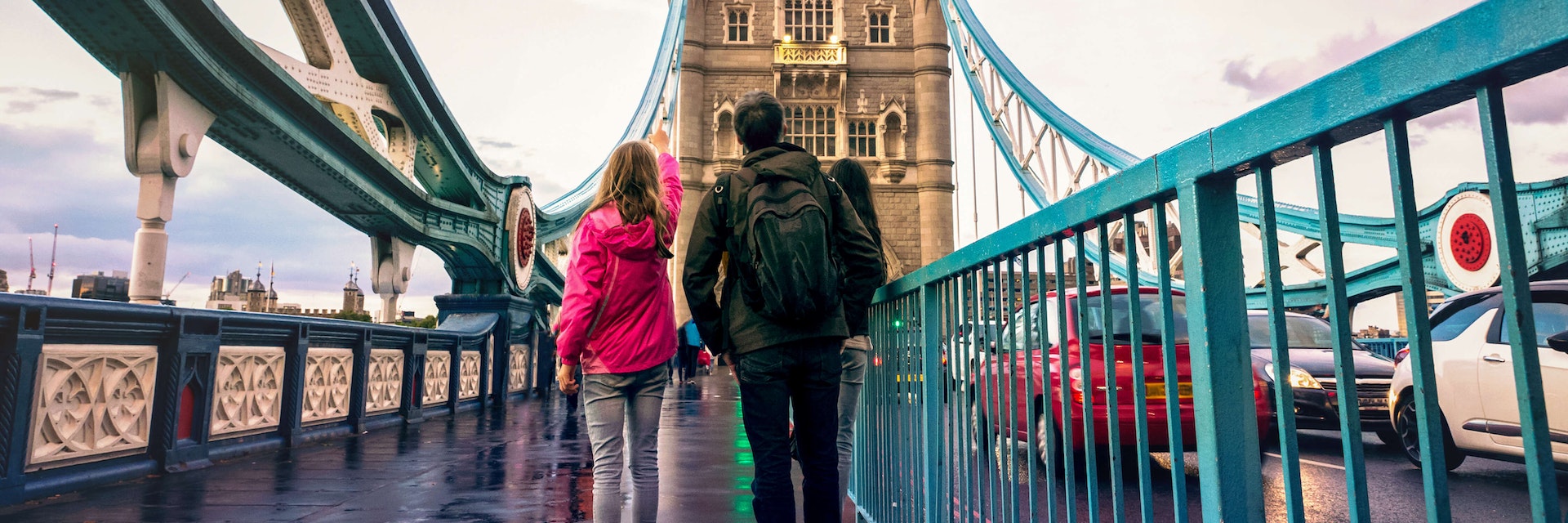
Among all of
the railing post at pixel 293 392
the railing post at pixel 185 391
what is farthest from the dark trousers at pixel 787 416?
the railing post at pixel 293 392

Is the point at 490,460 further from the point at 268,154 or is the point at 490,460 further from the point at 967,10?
the point at 967,10

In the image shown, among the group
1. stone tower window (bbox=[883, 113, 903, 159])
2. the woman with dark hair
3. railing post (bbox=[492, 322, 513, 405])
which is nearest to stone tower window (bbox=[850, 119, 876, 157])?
stone tower window (bbox=[883, 113, 903, 159])

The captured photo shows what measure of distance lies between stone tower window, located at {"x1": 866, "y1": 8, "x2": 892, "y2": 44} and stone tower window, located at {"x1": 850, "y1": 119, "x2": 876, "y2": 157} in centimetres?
325

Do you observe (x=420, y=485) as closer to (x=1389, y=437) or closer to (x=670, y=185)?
(x=670, y=185)

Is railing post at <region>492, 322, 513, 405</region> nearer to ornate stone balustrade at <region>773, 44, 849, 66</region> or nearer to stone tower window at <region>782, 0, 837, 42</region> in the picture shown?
ornate stone balustrade at <region>773, 44, 849, 66</region>

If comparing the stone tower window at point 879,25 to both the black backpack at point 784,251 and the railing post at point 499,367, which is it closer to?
the railing post at point 499,367

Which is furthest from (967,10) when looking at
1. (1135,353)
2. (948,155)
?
(1135,353)

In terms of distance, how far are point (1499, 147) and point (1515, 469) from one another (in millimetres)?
5613

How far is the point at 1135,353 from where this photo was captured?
121 cm

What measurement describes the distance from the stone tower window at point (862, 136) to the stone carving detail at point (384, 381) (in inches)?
954

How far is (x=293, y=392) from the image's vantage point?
5488 millimetres

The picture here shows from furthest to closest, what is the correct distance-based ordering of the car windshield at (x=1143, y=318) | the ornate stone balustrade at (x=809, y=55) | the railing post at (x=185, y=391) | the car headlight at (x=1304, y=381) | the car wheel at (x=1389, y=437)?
the ornate stone balustrade at (x=809, y=55) → the car wheel at (x=1389, y=437) → the car headlight at (x=1304, y=381) → the railing post at (x=185, y=391) → the car windshield at (x=1143, y=318)

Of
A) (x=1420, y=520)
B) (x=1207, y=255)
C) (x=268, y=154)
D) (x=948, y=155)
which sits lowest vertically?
(x=1420, y=520)

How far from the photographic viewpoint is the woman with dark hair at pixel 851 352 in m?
2.94
